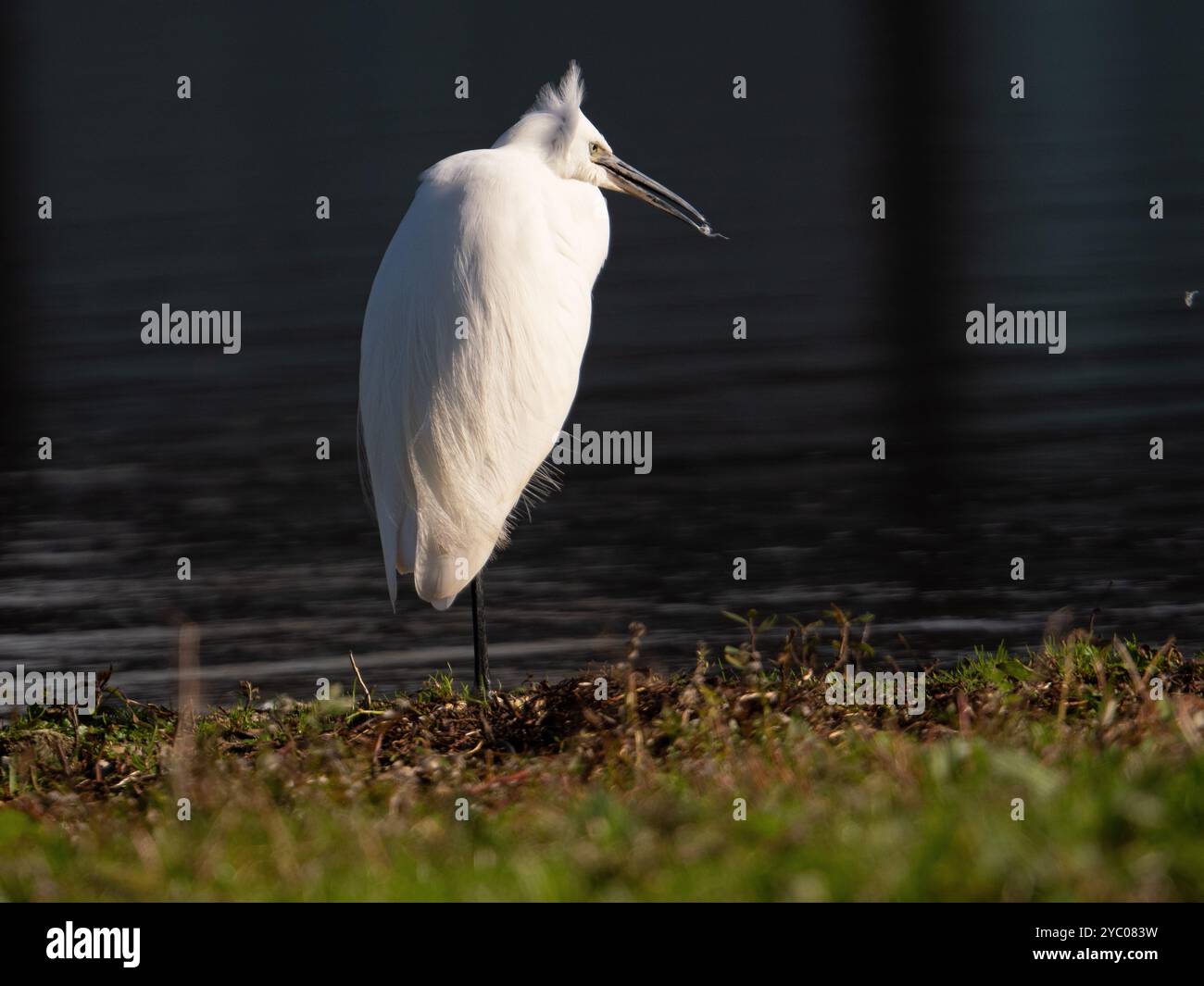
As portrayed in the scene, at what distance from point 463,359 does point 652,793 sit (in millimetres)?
2425

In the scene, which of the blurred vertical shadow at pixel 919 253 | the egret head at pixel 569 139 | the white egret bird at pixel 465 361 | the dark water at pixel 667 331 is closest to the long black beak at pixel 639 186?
the egret head at pixel 569 139

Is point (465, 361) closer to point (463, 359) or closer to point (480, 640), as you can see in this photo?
point (463, 359)

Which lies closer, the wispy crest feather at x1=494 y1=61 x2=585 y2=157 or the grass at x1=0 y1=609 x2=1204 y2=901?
the grass at x1=0 y1=609 x2=1204 y2=901

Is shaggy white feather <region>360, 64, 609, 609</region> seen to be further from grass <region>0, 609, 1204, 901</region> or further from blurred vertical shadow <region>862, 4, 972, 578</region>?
blurred vertical shadow <region>862, 4, 972, 578</region>

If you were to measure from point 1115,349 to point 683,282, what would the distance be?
17.7 ft

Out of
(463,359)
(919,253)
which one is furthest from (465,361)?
(919,253)

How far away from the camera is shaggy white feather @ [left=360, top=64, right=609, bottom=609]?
5.55 metres

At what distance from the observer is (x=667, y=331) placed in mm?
14891

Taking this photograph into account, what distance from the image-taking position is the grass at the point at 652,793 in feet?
8.79

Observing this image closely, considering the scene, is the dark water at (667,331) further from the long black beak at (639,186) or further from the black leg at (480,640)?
the long black beak at (639,186)

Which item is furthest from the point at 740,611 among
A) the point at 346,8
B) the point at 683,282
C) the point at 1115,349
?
the point at 346,8

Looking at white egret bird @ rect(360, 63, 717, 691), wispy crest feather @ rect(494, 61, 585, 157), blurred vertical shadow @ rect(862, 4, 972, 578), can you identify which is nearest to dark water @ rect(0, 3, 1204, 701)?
blurred vertical shadow @ rect(862, 4, 972, 578)

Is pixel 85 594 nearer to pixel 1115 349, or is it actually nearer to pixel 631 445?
pixel 631 445

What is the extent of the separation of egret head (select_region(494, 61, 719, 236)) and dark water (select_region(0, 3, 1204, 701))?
1.95 metres
